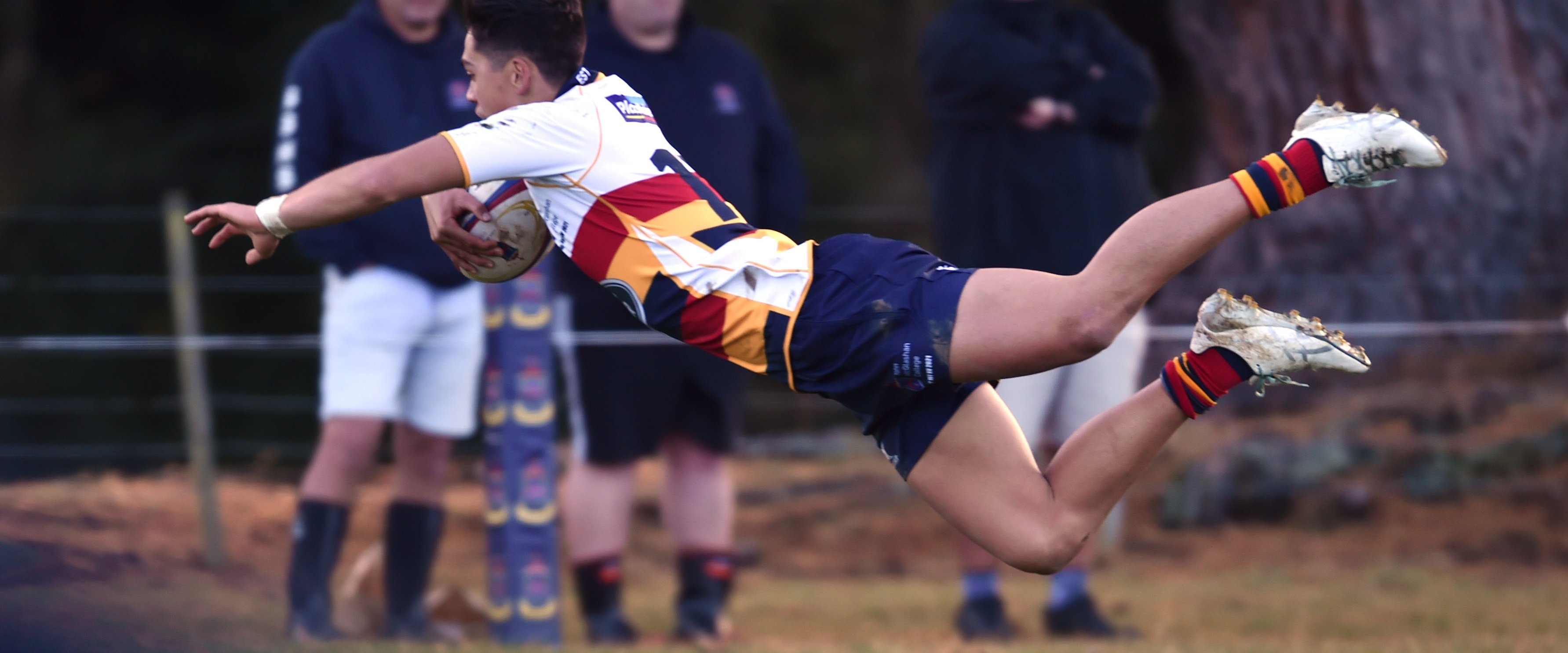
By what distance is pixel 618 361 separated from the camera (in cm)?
549

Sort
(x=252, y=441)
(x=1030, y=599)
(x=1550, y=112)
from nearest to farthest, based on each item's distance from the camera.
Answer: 1. (x=1030, y=599)
2. (x=1550, y=112)
3. (x=252, y=441)

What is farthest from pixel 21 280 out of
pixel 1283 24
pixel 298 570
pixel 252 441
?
pixel 1283 24

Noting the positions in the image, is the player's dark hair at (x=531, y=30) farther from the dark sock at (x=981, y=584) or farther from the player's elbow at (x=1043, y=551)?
the dark sock at (x=981, y=584)

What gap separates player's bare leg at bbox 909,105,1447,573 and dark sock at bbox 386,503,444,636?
92.2 inches

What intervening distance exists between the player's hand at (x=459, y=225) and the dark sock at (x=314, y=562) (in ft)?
6.03

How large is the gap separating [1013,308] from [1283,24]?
235 inches

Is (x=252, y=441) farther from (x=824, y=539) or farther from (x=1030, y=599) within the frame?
(x=1030, y=599)

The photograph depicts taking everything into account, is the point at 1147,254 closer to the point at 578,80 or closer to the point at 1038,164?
the point at 578,80

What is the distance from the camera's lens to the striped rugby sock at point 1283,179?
10.6 ft

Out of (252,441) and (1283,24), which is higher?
(1283,24)

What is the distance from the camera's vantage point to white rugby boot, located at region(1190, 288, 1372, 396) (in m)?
3.37

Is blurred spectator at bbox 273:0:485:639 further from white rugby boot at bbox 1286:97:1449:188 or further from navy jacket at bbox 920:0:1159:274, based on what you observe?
white rugby boot at bbox 1286:97:1449:188

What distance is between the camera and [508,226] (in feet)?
11.9

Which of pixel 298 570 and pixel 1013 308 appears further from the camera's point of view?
pixel 298 570
